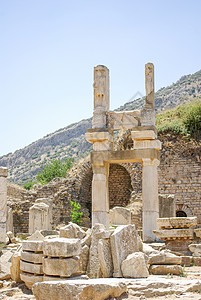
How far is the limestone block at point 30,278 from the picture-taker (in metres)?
6.93

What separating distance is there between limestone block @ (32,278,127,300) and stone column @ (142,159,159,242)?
23.3 ft

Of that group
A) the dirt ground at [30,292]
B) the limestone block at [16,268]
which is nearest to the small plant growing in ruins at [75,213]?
the dirt ground at [30,292]

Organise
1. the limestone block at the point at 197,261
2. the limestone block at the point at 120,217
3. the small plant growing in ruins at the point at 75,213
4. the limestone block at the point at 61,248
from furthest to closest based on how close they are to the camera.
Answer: the small plant growing in ruins at the point at 75,213 < the limestone block at the point at 120,217 < the limestone block at the point at 197,261 < the limestone block at the point at 61,248

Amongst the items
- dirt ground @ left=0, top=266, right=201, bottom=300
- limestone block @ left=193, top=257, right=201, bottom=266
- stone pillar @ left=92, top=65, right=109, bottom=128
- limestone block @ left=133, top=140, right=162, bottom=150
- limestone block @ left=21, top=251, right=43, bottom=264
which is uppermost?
stone pillar @ left=92, top=65, right=109, bottom=128

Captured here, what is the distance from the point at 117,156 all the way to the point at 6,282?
21.9ft

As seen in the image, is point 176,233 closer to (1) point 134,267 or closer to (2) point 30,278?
(1) point 134,267

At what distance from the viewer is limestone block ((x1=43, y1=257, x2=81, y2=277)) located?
6.46 m

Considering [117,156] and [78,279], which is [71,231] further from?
[117,156]

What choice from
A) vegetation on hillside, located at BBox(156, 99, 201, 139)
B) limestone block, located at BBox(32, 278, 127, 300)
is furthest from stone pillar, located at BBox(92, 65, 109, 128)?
vegetation on hillside, located at BBox(156, 99, 201, 139)

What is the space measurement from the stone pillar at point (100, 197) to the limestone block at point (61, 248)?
6.70 metres

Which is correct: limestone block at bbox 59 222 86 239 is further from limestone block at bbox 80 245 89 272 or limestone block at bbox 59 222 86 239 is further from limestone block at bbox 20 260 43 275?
limestone block at bbox 20 260 43 275

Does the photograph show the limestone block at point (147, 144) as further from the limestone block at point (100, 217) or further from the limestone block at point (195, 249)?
the limestone block at point (195, 249)

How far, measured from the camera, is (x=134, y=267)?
688 centimetres

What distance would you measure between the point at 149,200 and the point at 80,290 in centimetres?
777
